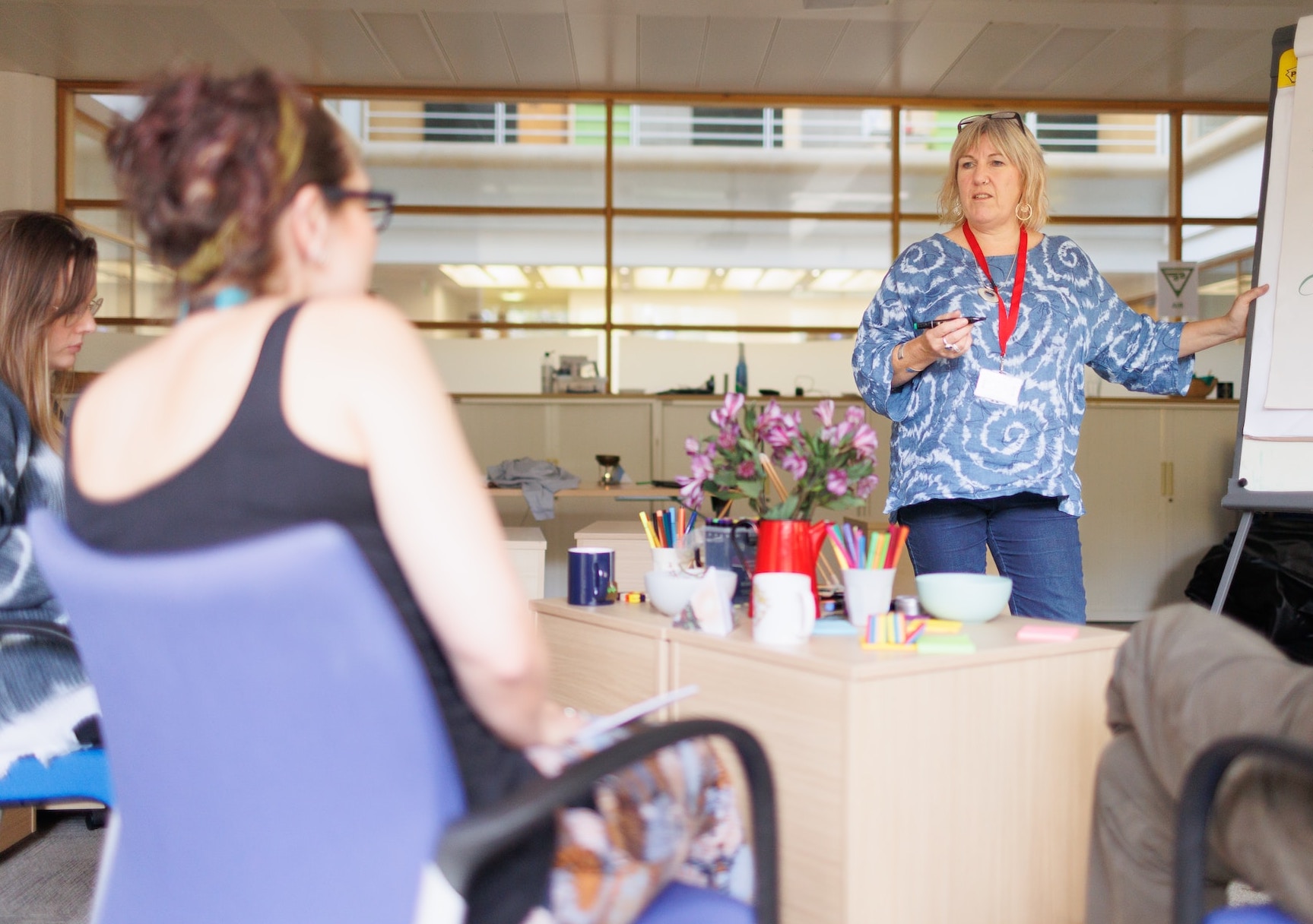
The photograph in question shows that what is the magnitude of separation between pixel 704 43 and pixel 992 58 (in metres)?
1.67

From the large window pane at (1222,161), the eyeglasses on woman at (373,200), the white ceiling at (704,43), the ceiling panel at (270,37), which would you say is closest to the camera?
the eyeglasses on woman at (373,200)

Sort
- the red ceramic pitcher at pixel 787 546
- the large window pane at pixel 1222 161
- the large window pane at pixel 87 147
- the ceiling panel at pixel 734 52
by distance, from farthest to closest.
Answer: the large window pane at pixel 1222 161 < the large window pane at pixel 87 147 < the ceiling panel at pixel 734 52 < the red ceramic pitcher at pixel 787 546

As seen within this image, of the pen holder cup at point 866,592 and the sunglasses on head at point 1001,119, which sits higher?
the sunglasses on head at point 1001,119

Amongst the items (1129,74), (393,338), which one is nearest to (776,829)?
(393,338)

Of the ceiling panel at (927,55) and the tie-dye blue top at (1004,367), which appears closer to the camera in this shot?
the tie-dye blue top at (1004,367)

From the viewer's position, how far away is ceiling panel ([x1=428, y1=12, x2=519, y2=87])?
5.72 metres

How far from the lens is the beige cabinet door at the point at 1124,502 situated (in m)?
5.91

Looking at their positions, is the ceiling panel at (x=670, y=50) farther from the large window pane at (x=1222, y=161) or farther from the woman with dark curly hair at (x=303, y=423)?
the woman with dark curly hair at (x=303, y=423)

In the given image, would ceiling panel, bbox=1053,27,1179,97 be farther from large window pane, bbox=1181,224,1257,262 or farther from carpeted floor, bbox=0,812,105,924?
carpeted floor, bbox=0,812,105,924

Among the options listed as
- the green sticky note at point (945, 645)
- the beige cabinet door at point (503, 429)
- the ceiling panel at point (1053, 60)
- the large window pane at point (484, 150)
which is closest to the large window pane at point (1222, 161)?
the ceiling panel at point (1053, 60)

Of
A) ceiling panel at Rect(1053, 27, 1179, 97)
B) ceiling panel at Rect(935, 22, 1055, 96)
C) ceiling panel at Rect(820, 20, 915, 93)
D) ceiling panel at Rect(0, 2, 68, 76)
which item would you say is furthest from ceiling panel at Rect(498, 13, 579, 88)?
ceiling panel at Rect(1053, 27, 1179, 97)

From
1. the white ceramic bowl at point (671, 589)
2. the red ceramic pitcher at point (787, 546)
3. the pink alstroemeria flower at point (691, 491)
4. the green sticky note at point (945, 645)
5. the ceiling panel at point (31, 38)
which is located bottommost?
the green sticky note at point (945, 645)

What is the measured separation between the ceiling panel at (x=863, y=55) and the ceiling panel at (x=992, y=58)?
16.2 inches

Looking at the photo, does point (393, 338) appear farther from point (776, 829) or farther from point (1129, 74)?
point (1129, 74)
